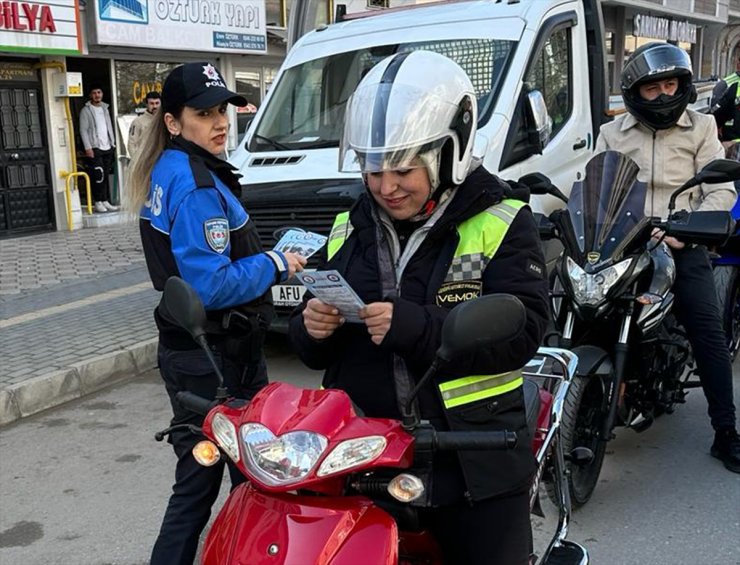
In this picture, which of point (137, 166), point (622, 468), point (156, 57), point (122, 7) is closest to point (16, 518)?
point (137, 166)

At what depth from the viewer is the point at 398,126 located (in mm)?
1864

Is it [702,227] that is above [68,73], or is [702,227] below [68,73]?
below

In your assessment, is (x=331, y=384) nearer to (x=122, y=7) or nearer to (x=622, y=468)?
(x=622, y=468)

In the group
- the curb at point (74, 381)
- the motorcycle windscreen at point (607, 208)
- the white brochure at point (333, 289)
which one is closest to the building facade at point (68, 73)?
the curb at point (74, 381)

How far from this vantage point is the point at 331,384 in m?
2.15

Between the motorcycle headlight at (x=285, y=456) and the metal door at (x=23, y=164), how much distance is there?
454 inches

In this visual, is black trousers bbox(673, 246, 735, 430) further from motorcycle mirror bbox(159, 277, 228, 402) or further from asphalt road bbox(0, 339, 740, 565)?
motorcycle mirror bbox(159, 277, 228, 402)

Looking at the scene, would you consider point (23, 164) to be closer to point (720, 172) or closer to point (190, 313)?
point (720, 172)

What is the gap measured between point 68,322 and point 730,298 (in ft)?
17.1

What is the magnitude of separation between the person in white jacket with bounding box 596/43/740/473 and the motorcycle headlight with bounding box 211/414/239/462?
8.89 ft

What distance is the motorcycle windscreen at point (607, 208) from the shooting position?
3.55 metres

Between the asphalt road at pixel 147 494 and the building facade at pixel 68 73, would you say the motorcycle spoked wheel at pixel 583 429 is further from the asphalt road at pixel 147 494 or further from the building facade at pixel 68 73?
the building facade at pixel 68 73

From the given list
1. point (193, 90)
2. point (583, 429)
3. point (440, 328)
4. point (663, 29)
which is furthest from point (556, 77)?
point (663, 29)

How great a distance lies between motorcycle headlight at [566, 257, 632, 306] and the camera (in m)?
3.48
